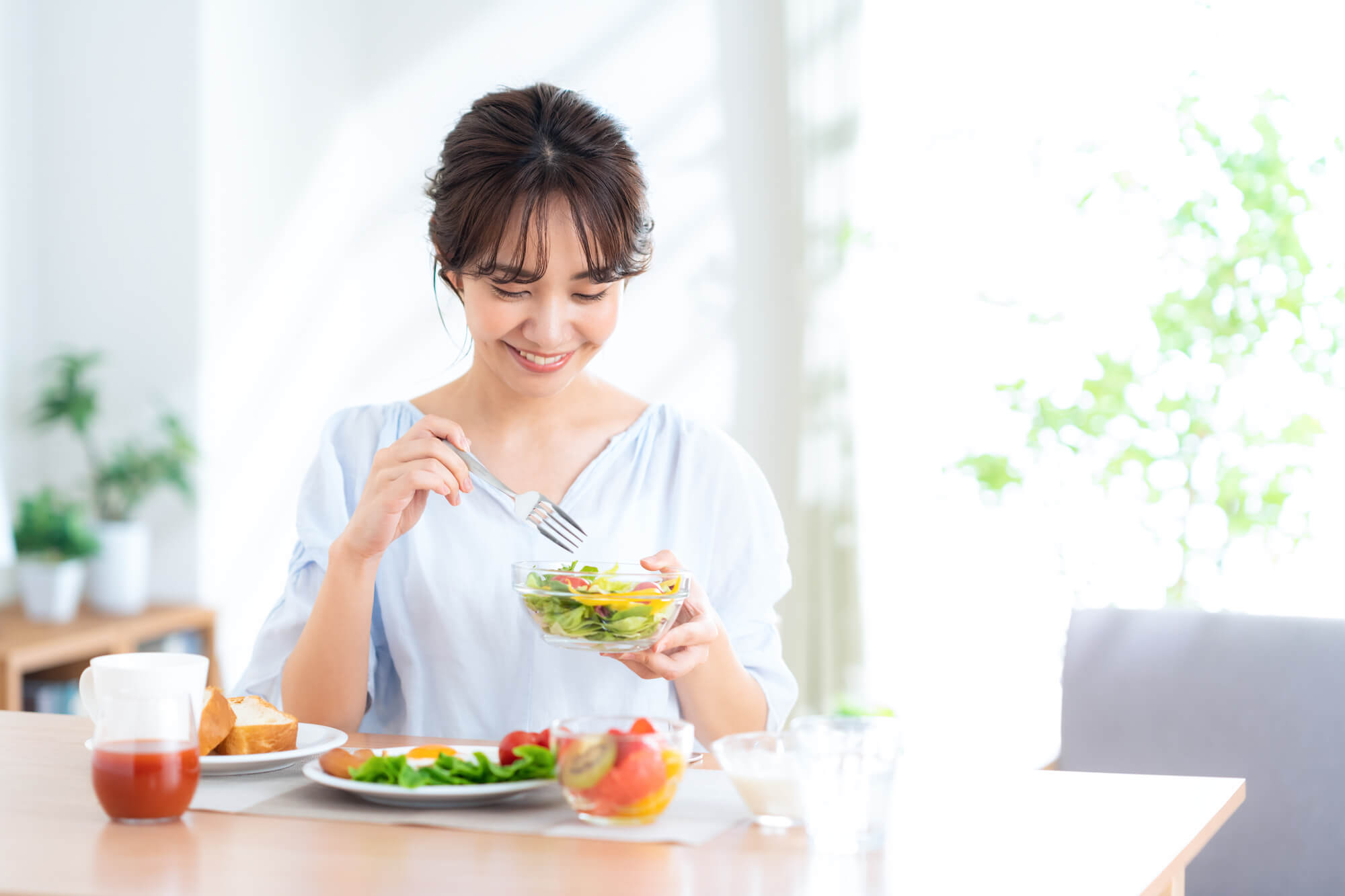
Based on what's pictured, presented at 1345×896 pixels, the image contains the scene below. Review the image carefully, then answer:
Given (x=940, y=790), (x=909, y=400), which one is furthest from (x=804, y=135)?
(x=940, y=790)

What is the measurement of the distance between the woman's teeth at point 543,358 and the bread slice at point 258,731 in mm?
507

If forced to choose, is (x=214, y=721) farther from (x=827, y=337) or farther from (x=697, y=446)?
(x=827, y=337)

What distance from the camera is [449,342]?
3.86 m

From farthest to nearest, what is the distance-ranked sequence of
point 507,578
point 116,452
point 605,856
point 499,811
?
point 116,452 < point 507,578 < point 499,811 < point 605,856

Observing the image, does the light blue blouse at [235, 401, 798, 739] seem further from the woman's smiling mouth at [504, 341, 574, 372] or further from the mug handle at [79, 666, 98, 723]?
the mug handle at [79, 666, 98, 723]

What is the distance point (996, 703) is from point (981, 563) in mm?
365

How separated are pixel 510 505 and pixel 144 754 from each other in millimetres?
743

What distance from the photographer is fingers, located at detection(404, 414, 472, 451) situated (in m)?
1.37

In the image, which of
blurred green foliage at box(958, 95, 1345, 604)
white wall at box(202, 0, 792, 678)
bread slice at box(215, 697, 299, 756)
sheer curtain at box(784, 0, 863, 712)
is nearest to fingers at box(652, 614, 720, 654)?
bread slice at box(215, 697, 299, 756)

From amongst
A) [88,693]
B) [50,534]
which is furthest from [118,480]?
[88,693]

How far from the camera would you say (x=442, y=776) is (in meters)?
1.09

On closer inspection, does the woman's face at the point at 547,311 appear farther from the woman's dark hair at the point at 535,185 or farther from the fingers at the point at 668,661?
the fingers at the point at 668,661

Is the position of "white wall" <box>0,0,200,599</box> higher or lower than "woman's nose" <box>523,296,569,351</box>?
higher

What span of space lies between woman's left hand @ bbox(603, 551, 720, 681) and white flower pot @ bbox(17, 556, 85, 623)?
87.4 inches
